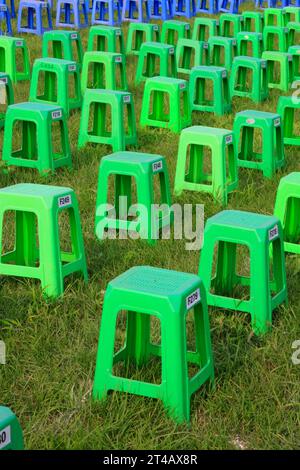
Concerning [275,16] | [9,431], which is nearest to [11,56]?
[275,16]

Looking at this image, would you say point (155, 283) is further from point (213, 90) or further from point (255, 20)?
point (255, 20)

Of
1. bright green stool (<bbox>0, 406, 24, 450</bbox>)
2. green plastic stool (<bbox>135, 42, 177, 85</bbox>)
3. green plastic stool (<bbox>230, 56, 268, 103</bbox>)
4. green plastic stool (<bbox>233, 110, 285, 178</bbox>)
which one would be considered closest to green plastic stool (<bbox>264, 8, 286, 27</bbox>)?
green plastic stool (<bbox>135, 42, 177, 85</bbox>)

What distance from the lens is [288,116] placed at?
857 cm

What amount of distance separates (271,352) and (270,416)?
56 centimetres

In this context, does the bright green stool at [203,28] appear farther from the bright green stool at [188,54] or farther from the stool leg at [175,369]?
the stool leg at [175,369]

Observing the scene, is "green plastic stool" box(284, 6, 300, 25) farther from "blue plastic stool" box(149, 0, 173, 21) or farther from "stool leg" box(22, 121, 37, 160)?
"stool leg" box(22, 121, 37, 160)

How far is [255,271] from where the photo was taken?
15.5 feet

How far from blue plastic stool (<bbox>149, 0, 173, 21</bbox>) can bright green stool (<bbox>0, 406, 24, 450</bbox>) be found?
13572 millimetres

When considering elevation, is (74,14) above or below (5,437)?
above

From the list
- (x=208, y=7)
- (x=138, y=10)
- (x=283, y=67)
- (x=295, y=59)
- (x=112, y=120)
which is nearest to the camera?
(x=112, y=120)

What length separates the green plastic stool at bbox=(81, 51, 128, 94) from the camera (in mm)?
9805

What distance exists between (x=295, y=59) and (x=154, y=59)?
1.76 meters
